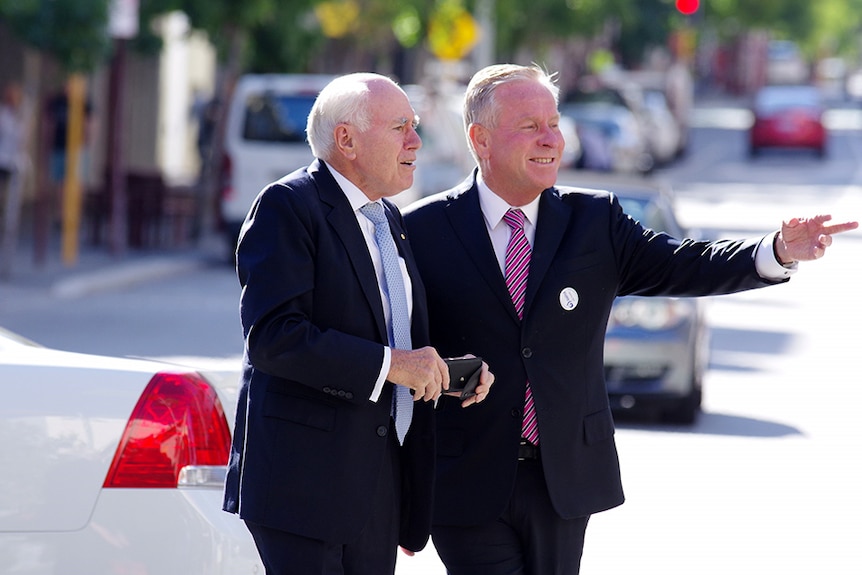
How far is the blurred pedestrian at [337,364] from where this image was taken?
352cm

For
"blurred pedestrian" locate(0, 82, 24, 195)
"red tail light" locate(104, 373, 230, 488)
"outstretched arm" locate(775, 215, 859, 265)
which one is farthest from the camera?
"blurred pedestrian" locate(0, 82, 24, 195)

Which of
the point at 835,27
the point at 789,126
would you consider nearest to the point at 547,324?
the point at 789,126

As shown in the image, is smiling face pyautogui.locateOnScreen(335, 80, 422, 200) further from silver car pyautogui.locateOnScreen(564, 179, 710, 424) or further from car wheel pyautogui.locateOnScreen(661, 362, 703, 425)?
car wheel pyautogui.locateOnScreen(661, 362, 703, 425)

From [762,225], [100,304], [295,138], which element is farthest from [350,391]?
[762,225]

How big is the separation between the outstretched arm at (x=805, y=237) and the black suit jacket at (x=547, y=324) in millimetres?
115

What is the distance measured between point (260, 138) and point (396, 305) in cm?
1438

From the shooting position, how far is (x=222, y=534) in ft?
13.8

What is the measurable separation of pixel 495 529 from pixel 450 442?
0.79 ft

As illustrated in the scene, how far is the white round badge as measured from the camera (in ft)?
13.2

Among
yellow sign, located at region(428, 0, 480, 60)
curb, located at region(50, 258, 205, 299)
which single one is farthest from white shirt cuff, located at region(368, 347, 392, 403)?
yellow sign, located at region(428, 0, 480, 60)

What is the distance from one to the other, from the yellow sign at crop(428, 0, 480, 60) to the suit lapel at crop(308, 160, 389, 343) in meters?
26.4

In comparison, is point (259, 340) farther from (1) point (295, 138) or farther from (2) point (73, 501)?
(1) point (295, 138)

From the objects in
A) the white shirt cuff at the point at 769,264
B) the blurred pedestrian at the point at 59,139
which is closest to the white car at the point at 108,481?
the white shirt cuff at the point at 769,264

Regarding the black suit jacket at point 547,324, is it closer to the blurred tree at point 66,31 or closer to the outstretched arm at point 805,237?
the outstretched arm at point 805,237
